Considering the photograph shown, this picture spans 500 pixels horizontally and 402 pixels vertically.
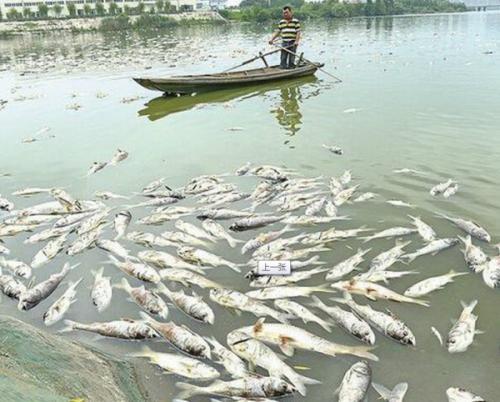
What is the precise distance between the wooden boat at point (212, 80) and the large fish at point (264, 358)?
13.9 metres

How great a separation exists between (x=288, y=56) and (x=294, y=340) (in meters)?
17.9

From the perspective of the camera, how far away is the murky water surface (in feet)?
16.2

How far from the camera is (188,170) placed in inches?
417

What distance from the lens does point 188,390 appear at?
14.7ft

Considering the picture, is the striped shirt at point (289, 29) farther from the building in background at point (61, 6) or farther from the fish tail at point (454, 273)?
the building in background at point (61, 6)

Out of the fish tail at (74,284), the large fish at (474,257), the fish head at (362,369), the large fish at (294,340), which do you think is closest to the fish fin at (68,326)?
the fish tail at (74,284)

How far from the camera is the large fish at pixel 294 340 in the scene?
4875mm

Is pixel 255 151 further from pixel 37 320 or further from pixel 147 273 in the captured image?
pixel 37 320

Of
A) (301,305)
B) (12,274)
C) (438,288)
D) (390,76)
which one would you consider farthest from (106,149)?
(390,76)

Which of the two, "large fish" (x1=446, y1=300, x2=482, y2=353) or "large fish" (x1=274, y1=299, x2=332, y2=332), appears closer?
"large fish" (x1=446, y1=300, x2=482, y2=353)

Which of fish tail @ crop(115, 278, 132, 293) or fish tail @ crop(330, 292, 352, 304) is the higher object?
fish tail @ crop(115, 278, 132, 293)

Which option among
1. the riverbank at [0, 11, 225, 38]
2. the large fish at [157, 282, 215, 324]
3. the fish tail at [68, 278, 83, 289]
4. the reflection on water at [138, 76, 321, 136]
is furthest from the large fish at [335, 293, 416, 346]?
the riverbank at [0, 11, 225, 38]

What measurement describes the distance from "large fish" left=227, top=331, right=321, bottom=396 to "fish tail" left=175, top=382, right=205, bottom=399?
591mm

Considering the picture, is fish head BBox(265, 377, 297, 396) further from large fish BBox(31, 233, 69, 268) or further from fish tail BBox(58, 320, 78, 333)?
large fish BBox(31, 233, 69, 268)
